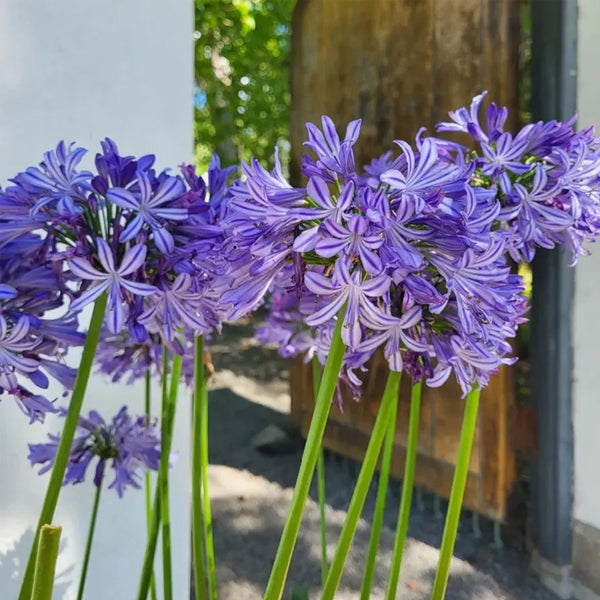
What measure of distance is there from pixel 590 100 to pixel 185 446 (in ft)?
4.74

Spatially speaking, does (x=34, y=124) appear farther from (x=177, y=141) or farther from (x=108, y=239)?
(x=108, y=239)

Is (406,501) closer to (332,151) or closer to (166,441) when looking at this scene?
(166,441)

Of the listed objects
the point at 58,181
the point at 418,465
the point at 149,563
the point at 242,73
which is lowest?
the point at 418,465

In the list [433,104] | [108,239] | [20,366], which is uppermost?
[433,104]

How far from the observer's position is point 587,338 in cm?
203

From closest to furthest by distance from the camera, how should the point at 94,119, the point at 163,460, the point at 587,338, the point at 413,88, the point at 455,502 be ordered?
the point at 455,502 < the point at 163,460 < the point at 94,119 < the point at 587,338 < the point at 413,88

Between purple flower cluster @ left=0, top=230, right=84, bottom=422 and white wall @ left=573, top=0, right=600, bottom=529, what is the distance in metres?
1.69

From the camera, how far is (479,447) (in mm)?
2443

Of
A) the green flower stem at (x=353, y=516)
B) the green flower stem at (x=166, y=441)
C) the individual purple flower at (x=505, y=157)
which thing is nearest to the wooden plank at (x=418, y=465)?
the green flower stem at (x=166, y=441)

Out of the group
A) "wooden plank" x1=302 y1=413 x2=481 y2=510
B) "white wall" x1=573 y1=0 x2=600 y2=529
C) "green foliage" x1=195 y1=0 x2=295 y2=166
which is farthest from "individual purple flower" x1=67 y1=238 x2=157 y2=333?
"green foliage" x1=195 y1=0 x2=295 y2=166

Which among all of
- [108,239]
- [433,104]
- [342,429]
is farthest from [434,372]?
[342,429]

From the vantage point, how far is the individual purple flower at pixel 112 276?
0.58 meters

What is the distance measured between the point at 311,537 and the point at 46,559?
2.31 metres

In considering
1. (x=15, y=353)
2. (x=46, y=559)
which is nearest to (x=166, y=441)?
(x=15, y=353)
